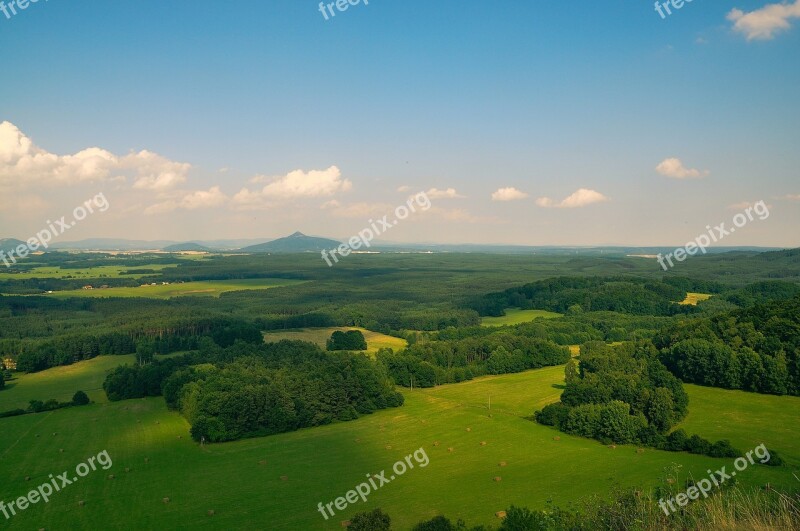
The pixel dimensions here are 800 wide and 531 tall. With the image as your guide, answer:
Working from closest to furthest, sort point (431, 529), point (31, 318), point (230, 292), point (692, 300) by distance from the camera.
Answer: point (431, 529)
point (31, 318)
point (692, 300)
point (230, 292)

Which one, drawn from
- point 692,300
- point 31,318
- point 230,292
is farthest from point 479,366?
point 230,292

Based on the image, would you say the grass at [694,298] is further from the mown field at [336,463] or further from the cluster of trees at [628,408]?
the mown field at [336,463]

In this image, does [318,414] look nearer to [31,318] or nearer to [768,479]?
[768,479]

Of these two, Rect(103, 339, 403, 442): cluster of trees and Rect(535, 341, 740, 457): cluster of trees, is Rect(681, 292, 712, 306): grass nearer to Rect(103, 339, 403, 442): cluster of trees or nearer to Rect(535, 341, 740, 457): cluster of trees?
Rect(535, 341, 740, 457): cluster of trees

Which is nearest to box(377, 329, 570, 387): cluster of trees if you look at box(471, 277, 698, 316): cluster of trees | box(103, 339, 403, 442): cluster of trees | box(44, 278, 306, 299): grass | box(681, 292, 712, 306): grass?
box(103, 339, 403, 442): cluster of trees

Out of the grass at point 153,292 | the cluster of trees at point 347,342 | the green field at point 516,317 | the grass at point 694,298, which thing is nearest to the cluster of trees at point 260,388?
the cluster of trees at point 347,342

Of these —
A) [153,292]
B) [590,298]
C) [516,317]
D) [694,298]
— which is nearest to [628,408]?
[516,317]
